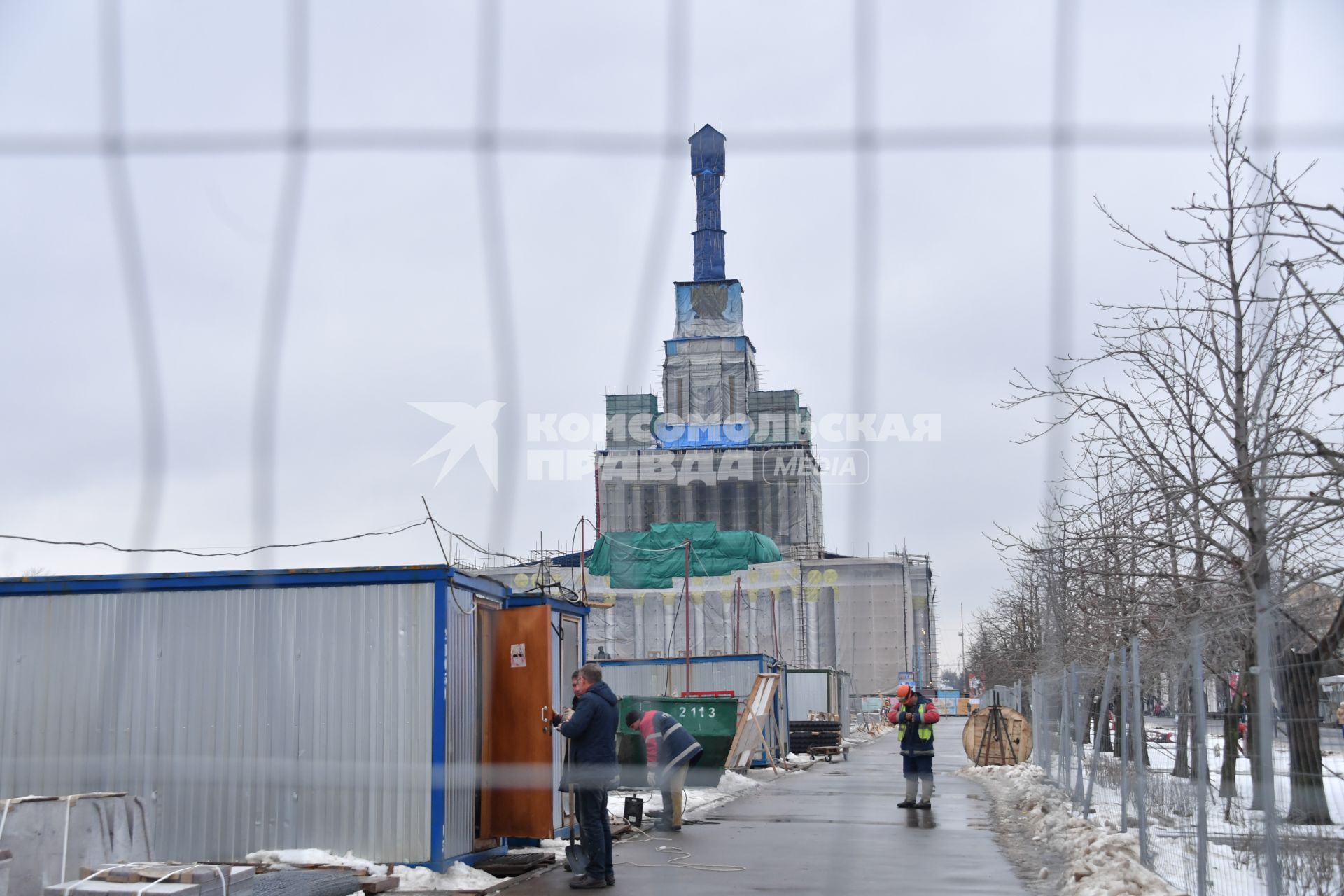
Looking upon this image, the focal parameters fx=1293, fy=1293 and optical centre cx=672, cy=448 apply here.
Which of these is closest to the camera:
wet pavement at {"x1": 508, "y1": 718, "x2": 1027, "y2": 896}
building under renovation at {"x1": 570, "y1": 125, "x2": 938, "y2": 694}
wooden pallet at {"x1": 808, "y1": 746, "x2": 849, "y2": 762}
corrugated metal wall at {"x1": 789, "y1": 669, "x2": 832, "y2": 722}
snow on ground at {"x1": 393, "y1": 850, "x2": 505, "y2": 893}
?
snow on ground at {"x1": 393, "y1": 850, "x2": 505, "y2": 893}

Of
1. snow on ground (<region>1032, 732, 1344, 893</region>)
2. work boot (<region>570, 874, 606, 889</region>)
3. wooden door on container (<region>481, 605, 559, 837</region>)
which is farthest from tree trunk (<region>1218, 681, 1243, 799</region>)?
wooden door on container (<region>481, 605, 559, 837</region>)

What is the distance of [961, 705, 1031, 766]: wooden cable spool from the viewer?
29.4m

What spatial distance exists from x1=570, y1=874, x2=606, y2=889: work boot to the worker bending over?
12.0 feet

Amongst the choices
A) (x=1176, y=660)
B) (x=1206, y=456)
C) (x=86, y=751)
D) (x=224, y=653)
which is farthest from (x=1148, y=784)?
(x=86, y=751)

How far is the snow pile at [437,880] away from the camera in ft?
35.3

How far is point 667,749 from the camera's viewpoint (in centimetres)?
1484

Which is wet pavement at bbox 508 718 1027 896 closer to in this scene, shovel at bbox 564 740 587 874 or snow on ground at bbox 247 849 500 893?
shovel at bbox 564 740 587 874

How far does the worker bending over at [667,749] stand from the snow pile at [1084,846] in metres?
4.18

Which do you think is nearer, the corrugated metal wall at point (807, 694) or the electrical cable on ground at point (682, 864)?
the electrical cable on ground at point (682, 864)

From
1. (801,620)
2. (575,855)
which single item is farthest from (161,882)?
(801,620)

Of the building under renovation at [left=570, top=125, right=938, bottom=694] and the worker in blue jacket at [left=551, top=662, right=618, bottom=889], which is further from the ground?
the building under renovation at [left=570, top=125, right=938, bottom=694]

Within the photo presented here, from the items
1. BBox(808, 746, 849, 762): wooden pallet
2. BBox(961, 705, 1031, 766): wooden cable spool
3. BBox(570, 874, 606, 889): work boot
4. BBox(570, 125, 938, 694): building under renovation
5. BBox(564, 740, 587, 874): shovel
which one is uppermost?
BBox(570, 125, 938, 694): building under renovation

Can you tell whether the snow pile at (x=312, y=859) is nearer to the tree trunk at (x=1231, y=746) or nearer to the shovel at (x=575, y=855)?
the shovel at (x=575, y=855)

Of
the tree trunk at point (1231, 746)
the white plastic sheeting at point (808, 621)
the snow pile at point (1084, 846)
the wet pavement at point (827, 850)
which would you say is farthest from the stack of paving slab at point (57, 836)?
the white plastic sheeting at point (808, 621)
